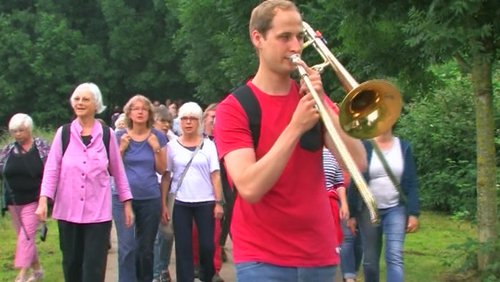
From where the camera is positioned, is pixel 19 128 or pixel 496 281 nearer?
pixel 496 281

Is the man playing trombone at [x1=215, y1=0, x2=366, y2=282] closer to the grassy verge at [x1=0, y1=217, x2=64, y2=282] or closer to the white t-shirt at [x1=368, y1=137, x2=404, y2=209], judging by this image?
the white t-shirt at [x1=368, y1=137, x2=404, y2=209]

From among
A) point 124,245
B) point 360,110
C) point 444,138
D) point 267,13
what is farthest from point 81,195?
point 444,138

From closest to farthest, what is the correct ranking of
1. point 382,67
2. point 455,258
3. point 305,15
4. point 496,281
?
→ 1. point 496,281
2. point 382,67
3. point 455,258
4. point 305,15

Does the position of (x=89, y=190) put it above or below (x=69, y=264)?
above

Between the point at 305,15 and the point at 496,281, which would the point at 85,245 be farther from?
the point at 305,15

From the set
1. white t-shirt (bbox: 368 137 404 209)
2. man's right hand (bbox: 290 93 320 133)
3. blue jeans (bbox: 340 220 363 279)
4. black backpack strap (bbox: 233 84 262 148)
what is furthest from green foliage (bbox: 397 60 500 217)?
man's right hand (bbox: 290 93 320 133)

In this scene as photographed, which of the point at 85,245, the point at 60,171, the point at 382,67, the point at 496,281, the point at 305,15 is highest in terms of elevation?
the point at 305,15

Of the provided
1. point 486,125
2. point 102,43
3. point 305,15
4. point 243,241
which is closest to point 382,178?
point 486,125

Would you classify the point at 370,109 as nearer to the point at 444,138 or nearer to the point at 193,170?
the point at 193,170

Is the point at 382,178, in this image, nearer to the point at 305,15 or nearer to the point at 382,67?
the point at 382,67

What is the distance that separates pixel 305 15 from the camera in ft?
40.1

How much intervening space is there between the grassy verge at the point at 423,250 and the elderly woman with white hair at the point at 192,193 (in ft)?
6.09

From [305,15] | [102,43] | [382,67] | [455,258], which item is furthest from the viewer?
[102,43]

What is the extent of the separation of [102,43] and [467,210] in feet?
139
